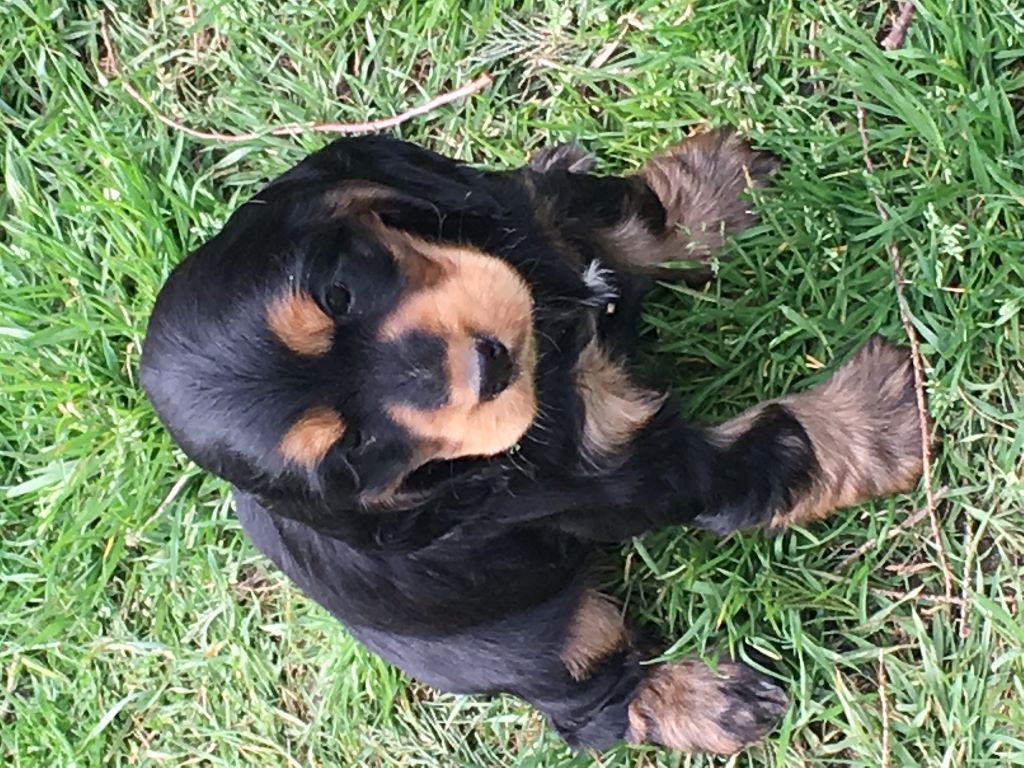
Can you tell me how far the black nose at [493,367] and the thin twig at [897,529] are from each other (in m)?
1.03

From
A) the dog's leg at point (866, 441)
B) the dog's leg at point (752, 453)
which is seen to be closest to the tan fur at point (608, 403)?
the dog's leg at point (752, 453)

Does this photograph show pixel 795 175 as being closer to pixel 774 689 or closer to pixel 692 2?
pixel 692 2

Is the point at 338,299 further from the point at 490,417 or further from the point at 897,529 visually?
the point at 897,529

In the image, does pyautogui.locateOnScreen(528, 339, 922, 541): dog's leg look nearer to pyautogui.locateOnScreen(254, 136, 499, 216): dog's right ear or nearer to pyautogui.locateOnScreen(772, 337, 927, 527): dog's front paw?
pyautogui.locateOnScreen(772, 337, 927, 527): dog's front paw

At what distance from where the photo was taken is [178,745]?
3.65m

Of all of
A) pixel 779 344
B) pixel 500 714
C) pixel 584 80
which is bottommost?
pixel 500 714

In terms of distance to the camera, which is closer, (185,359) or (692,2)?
(185,359)

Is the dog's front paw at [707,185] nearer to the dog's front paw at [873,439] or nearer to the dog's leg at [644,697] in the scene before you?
the dog's front paw at [873,439]

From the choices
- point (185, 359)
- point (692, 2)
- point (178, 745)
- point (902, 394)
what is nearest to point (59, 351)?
point (178, 745)

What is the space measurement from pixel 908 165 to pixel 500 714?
5.64ft

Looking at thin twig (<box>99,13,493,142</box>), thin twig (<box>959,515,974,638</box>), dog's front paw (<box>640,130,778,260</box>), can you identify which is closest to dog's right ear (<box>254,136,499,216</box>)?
dog's front paw (<box>640,130,778,260</box>)

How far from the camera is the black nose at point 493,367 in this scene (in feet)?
7.10

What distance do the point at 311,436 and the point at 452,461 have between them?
317 millimetres

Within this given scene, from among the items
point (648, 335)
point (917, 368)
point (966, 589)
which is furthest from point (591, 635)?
point (917, 368)
